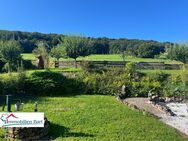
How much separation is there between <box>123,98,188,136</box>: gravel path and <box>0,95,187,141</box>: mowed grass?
777 mm

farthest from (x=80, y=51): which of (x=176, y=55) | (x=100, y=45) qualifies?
(x=100, y=45)

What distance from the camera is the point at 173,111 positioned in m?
21.2

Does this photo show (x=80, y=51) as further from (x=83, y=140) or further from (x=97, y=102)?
(x=83, y=140)

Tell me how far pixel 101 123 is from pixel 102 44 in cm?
7685

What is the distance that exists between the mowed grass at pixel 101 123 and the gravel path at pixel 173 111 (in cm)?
78

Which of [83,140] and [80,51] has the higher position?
[80,51]

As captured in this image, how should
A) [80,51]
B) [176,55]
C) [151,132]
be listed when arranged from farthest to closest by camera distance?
[176,55]
[80,51]
[151,132]

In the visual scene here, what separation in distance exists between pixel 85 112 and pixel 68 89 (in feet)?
26.0

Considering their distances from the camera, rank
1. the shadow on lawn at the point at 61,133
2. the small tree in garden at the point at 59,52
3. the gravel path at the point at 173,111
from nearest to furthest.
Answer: the shadow on lawn at the point at 61,133 → the gravel path at the point at 173,111 → the small tree in garden at the point at 59,52

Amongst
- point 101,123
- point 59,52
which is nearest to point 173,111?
point 101,123

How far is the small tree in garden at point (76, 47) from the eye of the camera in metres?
49.7

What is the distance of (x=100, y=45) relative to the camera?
302 feet

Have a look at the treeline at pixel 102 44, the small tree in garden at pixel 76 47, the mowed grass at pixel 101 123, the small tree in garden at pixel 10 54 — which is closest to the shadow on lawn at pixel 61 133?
the mowed grass at pixel 101 123

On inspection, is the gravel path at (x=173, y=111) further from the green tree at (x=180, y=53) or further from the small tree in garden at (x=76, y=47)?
Result: the green tree at (x=180, y=53)
